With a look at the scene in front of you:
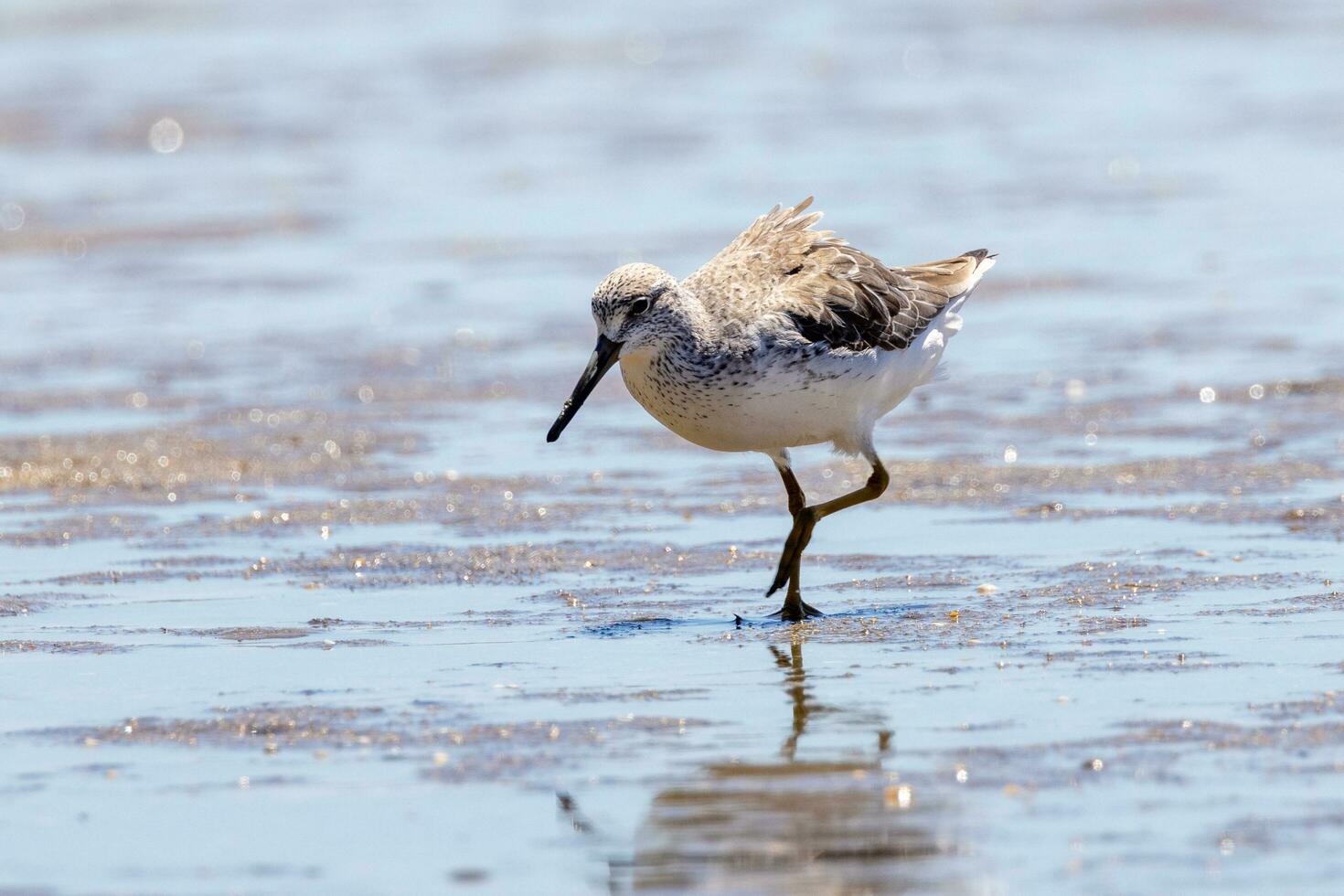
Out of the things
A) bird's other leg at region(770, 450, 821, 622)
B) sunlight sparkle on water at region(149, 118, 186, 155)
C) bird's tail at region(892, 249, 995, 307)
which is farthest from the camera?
sunlight sparkle on water at region(149, 118, 186, 155)

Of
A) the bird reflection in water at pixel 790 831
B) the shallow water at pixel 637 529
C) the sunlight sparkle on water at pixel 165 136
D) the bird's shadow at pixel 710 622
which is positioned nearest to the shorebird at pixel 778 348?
the bird's shadow at pixel 710 622

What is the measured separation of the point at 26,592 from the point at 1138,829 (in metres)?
5.00

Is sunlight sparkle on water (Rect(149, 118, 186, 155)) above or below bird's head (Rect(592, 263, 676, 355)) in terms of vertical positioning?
above

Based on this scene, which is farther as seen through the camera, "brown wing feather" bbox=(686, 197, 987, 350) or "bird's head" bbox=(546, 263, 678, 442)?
"brown wing feather" bbox=(686, 197, 987, 350)

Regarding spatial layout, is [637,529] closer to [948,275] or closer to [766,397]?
[766,397]

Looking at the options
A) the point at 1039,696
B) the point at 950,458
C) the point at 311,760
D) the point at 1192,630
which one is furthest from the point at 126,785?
the point at 950,458

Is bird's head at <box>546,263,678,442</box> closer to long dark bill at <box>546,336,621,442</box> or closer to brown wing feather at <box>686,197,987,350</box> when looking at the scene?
long dark bill at <box>546,336,621,442</box>

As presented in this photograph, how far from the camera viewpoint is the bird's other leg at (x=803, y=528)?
28.1ft

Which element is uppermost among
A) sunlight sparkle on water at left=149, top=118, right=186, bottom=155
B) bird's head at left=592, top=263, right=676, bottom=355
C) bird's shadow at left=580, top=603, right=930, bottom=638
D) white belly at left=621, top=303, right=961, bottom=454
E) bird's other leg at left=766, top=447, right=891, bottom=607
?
sunlight sparkle on water at left=149, top=118, right=186, bottom=155

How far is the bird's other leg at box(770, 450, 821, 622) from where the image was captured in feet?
26.9

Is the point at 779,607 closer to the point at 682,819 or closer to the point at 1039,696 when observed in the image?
the point at 1039,696

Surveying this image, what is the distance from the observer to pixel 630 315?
8.23 m

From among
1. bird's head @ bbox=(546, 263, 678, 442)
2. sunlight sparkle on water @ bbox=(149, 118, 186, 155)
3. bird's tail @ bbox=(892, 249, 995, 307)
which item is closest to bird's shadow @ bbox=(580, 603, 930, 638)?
bird's head @ bbox=(546, 263, 678, 442)

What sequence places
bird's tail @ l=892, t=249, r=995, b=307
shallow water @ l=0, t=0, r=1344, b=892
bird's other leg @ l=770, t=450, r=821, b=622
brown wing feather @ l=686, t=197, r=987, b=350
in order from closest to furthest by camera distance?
shallow water @ l=0, t=0, r=1344, b=892 < bird's other leg @ l=770, t=450, r=821, b=622 < brown wing feather @ l=686, t=197, r=987, b=350 < bird's tail @ l=892, t=249, r=995, b=307
